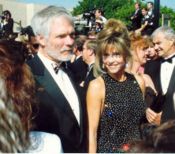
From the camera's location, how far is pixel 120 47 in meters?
3.65

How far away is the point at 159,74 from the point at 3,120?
417cm

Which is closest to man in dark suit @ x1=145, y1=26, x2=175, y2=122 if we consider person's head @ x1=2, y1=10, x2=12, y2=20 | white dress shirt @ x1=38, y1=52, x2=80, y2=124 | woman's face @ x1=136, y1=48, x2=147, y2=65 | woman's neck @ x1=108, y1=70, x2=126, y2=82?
woman's face @ x1=136, y1=48, x2=147, y2=65

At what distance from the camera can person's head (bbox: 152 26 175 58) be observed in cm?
582

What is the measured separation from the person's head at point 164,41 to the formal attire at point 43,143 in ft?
12.4

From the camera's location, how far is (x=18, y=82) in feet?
6.87

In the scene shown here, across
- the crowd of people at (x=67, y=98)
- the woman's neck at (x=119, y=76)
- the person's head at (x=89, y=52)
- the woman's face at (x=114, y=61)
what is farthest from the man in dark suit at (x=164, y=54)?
the woman's face at (x=114, y=61)

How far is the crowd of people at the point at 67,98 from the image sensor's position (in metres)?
2.02

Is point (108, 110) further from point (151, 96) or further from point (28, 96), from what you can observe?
point (28, 96)

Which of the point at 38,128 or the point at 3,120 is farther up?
the point at 3,120

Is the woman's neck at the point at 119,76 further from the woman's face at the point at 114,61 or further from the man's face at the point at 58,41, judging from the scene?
the man's face at the point at 58,41

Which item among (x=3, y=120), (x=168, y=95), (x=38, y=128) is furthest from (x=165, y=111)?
(x=3, y=120)

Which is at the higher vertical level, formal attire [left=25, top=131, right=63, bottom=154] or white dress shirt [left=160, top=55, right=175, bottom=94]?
formal attire [left=25, top=131, right=63, bottom=154]

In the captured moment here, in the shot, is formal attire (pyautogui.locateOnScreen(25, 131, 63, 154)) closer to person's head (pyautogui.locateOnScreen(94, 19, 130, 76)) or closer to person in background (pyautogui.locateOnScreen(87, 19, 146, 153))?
person in background (pyautogui.locateOnScreen(87, 19, 146, 153))

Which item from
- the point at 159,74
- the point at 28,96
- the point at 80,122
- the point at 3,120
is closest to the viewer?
the point at 3,120
